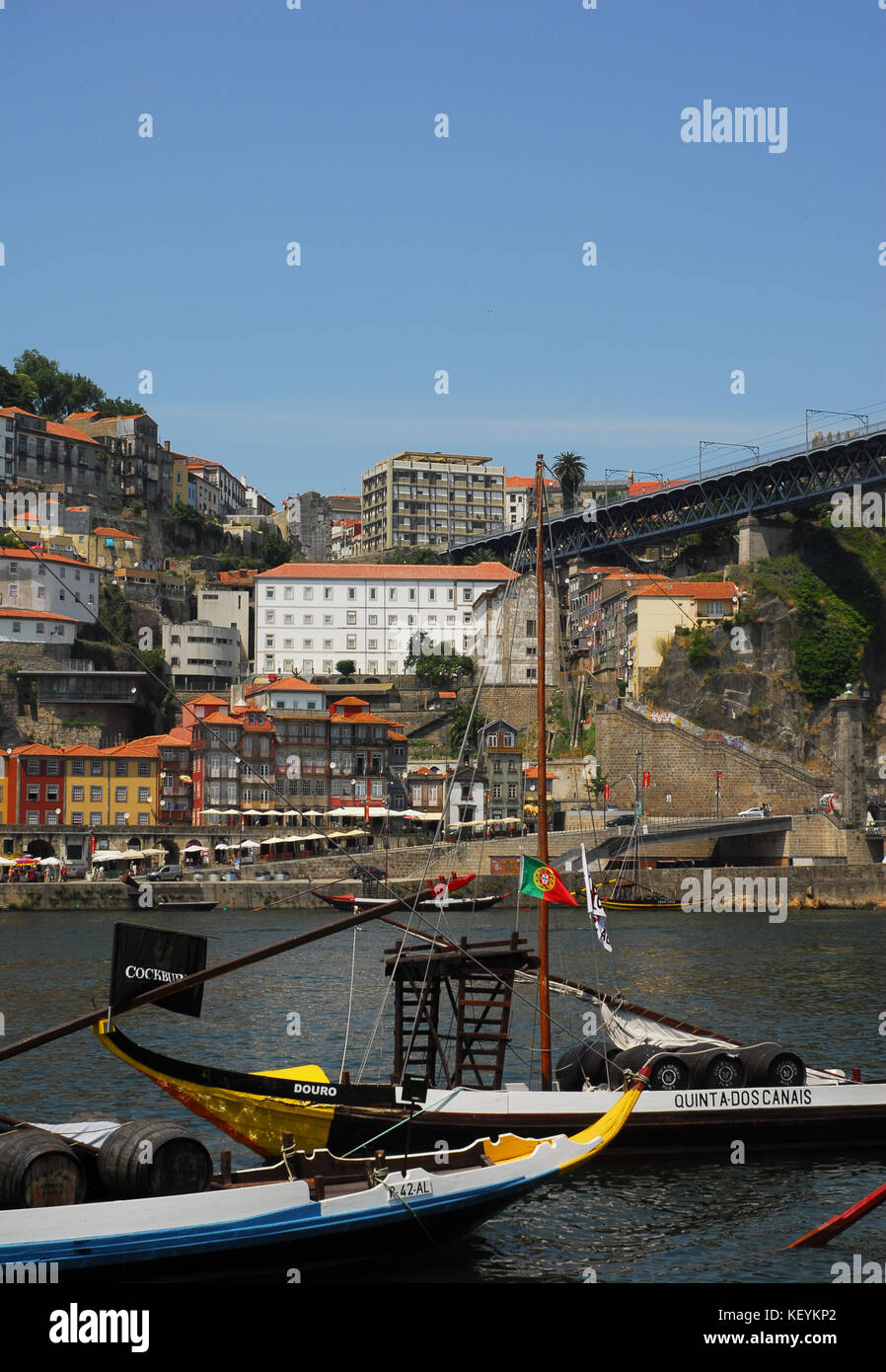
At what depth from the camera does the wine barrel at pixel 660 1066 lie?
23.5 meters

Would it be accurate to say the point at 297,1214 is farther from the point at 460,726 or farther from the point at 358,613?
the point at 358,613

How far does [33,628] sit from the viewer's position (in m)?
99.6

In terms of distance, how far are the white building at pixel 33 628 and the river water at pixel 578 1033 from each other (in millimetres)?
32056

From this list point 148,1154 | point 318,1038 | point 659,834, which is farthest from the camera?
point 659,834

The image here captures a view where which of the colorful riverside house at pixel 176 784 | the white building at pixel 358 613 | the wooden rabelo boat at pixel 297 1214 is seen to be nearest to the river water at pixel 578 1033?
the wooden rabelo boat at pixel 297 1214

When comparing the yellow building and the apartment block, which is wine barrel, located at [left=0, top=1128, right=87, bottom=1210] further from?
the apartment block

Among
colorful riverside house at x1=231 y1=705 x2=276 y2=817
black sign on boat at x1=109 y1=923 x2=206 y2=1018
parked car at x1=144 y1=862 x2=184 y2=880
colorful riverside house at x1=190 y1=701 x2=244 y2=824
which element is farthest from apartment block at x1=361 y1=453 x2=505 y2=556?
black sign on boat at x1=109 y1=923 x2=206 y2=1018

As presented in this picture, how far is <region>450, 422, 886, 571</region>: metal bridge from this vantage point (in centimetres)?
10350

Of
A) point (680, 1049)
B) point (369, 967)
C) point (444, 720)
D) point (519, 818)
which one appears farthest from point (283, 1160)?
point (444, 720)

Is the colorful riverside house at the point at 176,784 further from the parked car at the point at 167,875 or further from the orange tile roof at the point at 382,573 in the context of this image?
the orange tile roof at the point at 382,573

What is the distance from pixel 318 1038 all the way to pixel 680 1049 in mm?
11513

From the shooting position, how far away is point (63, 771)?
8775cm

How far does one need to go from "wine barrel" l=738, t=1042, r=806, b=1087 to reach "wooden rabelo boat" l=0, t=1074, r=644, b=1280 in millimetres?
5361

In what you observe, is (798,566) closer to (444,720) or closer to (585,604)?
(585,604)
